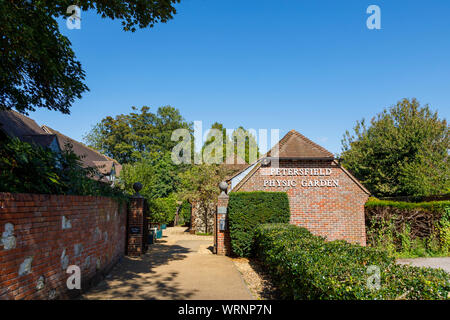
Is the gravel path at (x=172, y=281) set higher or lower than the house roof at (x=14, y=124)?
lower

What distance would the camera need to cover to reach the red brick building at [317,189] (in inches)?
512

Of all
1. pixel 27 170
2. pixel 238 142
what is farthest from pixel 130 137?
pixel 27 170

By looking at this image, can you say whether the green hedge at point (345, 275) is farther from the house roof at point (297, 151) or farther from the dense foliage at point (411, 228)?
the dense foliage at point (411, 228)

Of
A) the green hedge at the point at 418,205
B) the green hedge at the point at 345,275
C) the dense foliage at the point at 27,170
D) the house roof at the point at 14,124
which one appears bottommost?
the green hedge at the point at 345,275

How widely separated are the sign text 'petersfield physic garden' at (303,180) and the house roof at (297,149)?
62 cm

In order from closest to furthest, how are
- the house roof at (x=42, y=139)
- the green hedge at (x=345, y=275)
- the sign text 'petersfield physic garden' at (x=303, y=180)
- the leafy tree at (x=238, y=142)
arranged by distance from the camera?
1. the green hedge at (x=345, y=275)
2. the sign text 'petersfield physic garden' at (x=303, y=180)
3. the house roof at (x=42, y=139)
4. the leafy tree at (x=238, y=142)

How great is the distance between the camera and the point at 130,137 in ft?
162

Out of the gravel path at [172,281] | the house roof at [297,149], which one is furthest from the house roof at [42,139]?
the house roof at [297,149]

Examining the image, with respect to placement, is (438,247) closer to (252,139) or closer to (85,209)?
(85,209)

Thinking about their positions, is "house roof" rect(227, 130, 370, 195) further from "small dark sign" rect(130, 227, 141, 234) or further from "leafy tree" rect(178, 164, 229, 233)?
"leafy tree" rect(178, 164, 229, 233)

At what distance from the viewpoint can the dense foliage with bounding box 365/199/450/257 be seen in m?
11.7

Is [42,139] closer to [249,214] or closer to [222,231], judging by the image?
[222,231]

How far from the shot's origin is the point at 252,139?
50.2 metres

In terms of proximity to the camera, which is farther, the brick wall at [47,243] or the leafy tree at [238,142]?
the leafy tree at [238,142]
